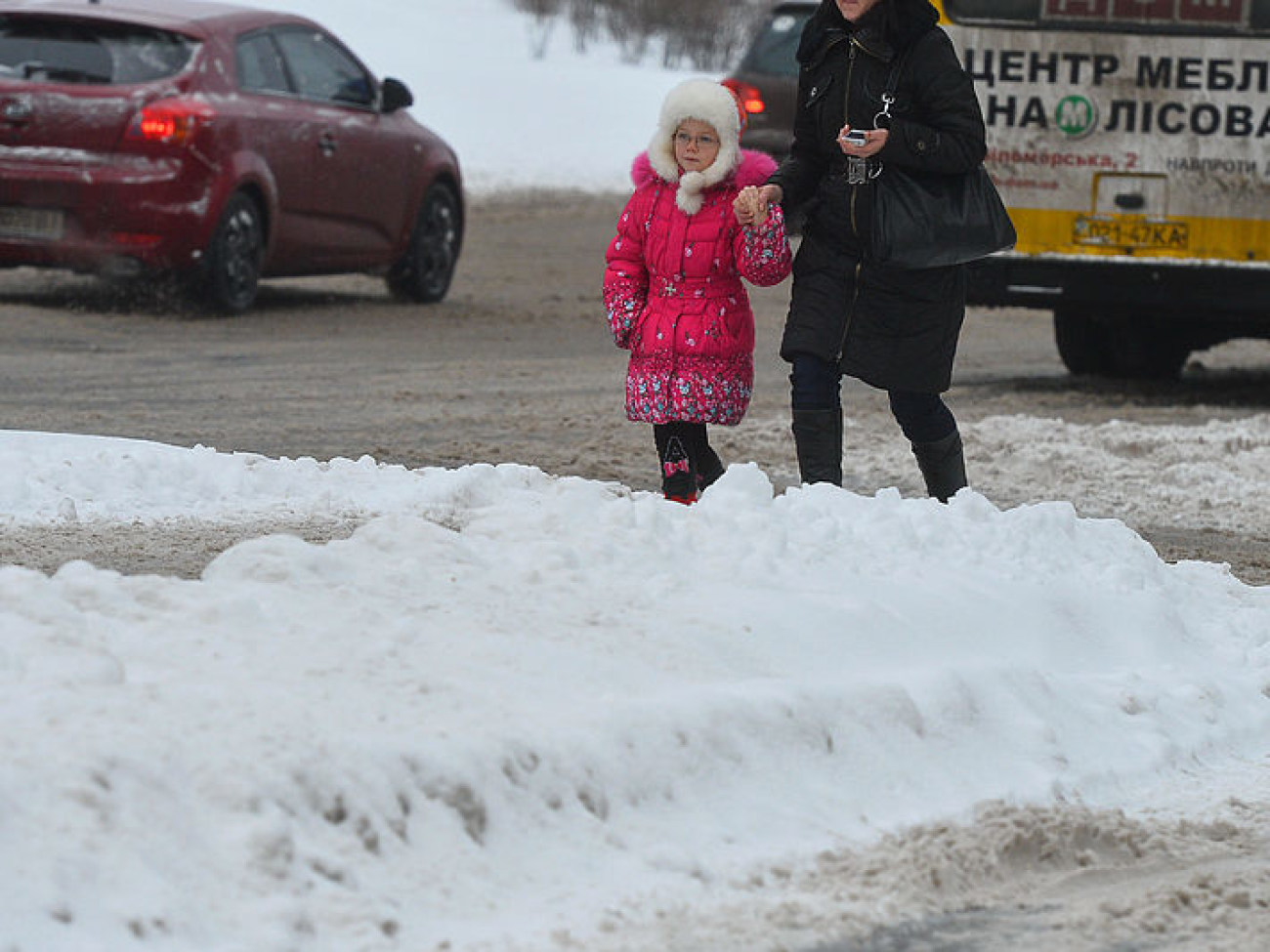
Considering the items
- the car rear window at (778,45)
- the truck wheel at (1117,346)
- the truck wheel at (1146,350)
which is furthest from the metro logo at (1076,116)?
the car rear window at (778,45)

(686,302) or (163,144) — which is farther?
(163,144)

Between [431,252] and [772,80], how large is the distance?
5.55 meters

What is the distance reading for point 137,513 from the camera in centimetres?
687

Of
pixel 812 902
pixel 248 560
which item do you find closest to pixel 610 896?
pixel 812 902

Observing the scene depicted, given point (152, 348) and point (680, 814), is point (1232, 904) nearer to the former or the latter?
point (680, 814)

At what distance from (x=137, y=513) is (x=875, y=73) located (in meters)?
2.33

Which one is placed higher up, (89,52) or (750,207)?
(750,207)

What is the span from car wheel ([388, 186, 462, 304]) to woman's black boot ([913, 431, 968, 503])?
8.13m

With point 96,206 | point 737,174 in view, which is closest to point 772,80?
point 96,206

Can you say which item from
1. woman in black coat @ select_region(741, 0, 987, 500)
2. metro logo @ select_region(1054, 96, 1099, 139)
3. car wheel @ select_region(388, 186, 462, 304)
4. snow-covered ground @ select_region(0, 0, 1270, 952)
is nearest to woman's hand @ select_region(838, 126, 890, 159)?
woman in black coat @ select_region(741, 0, 987, 500)

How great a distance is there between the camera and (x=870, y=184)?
6793 mm

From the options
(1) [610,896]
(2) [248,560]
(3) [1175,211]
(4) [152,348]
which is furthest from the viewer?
(4) [152,348]

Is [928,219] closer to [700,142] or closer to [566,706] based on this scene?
[700,142]

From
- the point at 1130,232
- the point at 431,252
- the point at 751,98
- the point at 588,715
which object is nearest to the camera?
the point at 588,715
